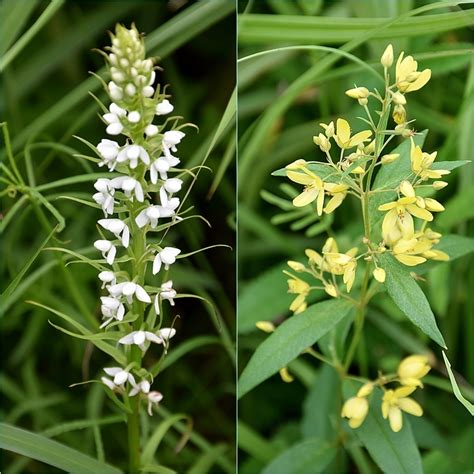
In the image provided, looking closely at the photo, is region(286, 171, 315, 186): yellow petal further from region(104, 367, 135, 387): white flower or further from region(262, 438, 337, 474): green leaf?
region(262, 438, 337, 474): green leaf

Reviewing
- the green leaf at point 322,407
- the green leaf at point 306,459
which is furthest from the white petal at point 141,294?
the green leaf at point 322,407

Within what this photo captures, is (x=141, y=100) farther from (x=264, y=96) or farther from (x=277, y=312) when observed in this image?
(x=264, y=96)

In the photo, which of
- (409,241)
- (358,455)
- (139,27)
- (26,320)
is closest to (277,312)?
(358,455)

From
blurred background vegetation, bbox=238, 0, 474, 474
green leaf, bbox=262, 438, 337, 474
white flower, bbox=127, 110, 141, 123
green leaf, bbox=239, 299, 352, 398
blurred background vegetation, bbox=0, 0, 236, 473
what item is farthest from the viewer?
blurred background vegetation, bbox=0, 0, 236, 473

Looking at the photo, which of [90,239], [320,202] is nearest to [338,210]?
[90,239]

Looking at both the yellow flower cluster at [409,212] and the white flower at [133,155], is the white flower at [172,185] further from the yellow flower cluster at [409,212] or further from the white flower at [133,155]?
the yellow flower cluster at [409,212]

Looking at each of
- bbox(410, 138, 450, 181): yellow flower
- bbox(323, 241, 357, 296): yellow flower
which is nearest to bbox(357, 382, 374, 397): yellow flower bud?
bbox(323, 241, 357, 296): yellow flower
